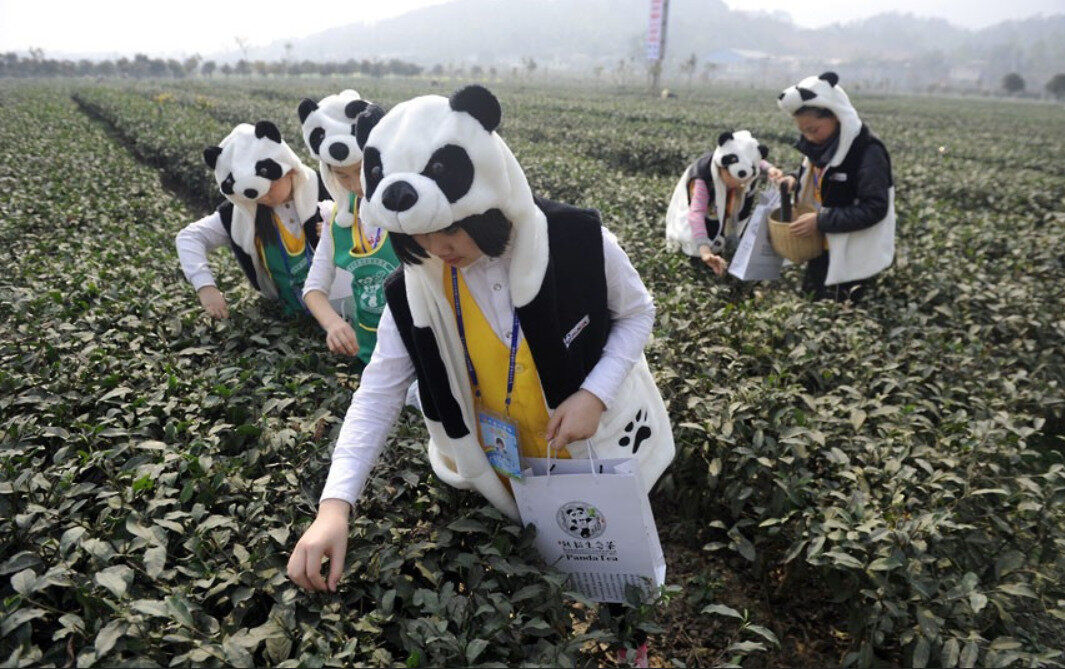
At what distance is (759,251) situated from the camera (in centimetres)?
390

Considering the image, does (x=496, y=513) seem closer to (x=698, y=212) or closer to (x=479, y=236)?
(x=479, y=236)

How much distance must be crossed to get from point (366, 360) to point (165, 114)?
50.0ft

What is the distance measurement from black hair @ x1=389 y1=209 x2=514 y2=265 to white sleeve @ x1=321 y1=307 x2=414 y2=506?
280 millimetres

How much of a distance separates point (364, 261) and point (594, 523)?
4.61 feet

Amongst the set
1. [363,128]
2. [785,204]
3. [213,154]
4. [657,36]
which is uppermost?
[657,36]

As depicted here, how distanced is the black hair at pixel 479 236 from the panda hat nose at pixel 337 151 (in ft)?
4.14

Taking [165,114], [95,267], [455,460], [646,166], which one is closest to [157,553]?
[455,460]

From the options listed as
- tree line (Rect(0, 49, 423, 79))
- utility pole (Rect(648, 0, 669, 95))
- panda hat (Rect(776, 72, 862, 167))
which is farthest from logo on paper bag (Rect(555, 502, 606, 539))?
tree line (Rect(0, 49, 423, 79))

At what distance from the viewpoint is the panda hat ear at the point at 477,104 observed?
4.02 feet

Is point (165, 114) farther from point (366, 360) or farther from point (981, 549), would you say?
point (981, 549)

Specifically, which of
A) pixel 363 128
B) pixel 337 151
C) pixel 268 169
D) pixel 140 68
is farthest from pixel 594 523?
pixel 140 68

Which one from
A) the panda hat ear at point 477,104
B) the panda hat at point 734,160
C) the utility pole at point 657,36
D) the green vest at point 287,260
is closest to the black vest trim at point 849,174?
the panda hat at point 734,160

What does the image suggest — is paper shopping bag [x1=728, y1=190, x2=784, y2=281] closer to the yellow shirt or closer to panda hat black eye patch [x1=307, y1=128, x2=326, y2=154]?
panda hat black eye patch [x1=307, y1=128, x2=326, y2=154]

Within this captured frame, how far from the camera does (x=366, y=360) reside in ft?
8.71
